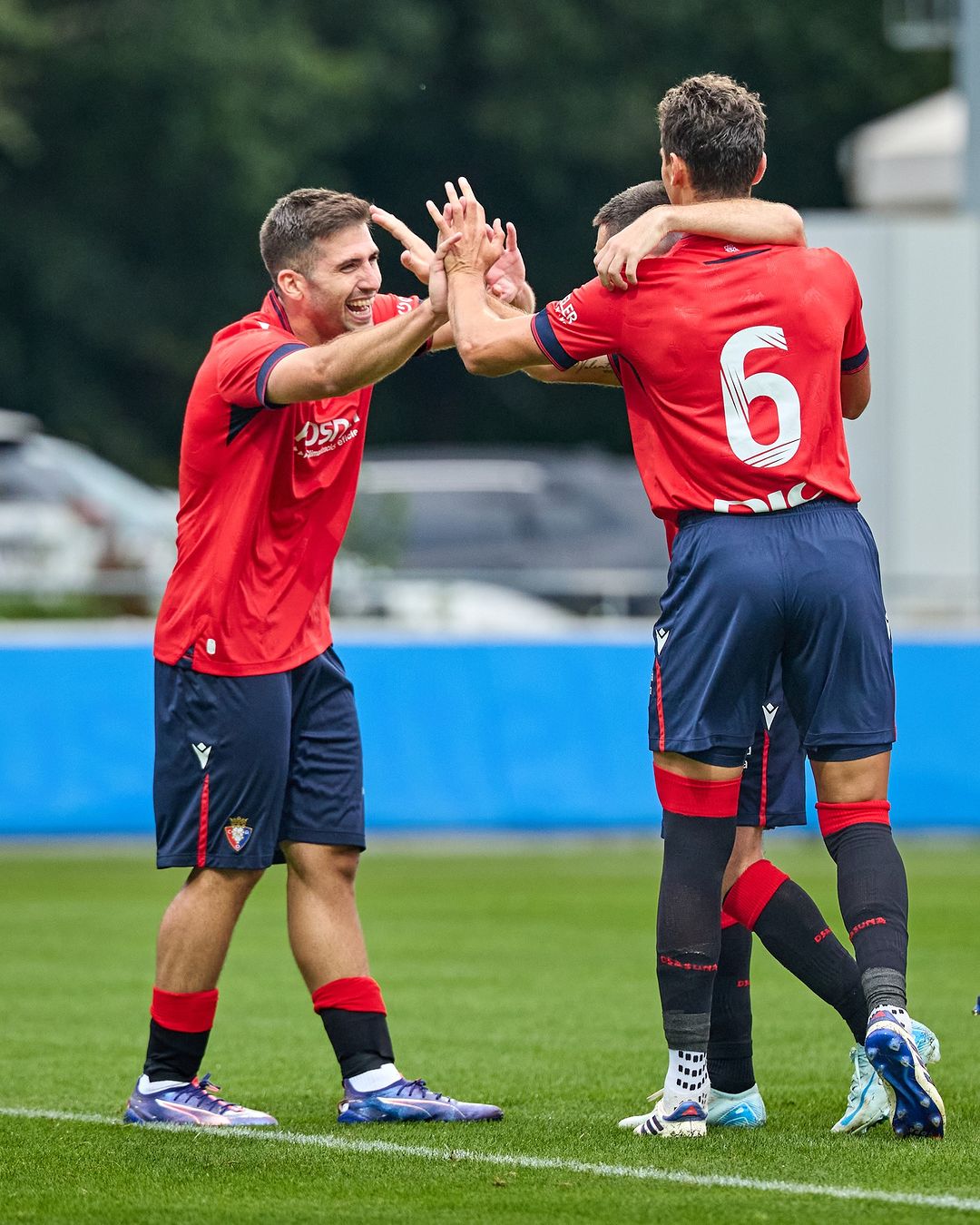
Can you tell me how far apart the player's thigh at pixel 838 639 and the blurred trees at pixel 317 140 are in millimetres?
27883

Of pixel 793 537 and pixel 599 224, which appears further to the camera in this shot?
pixel 599 224

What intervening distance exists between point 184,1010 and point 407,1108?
24.8 inches

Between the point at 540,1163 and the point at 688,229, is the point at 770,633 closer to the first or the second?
the point at 688,229

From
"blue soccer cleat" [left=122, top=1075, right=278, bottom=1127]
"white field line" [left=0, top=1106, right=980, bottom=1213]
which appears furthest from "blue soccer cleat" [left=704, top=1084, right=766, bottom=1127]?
"blue soccer cleat" [left=122, top=1075, right=278, bottom=1127]

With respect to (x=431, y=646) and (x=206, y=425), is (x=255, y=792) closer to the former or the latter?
(x=206, y=425)

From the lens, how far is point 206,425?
19.4 feet

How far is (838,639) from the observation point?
5.34 m

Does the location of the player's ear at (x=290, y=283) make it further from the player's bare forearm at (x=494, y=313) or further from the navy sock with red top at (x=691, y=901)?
the navy sock with red top at (x=691, y=901)

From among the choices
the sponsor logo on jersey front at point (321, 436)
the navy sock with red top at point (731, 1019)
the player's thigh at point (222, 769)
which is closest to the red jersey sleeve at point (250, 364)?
the sponsor logo on jersey front at point (321, 436)

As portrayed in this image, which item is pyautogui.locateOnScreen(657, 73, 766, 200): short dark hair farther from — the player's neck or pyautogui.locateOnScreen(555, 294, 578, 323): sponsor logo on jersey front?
the player's neck

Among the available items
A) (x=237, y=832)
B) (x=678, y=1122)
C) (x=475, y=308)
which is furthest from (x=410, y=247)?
(x=678, y=1122)

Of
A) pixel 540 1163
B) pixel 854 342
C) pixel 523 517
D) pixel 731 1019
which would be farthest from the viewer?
pixel 523 517

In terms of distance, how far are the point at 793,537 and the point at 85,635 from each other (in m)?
8.67

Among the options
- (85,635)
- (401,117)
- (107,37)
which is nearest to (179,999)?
(85,635)
